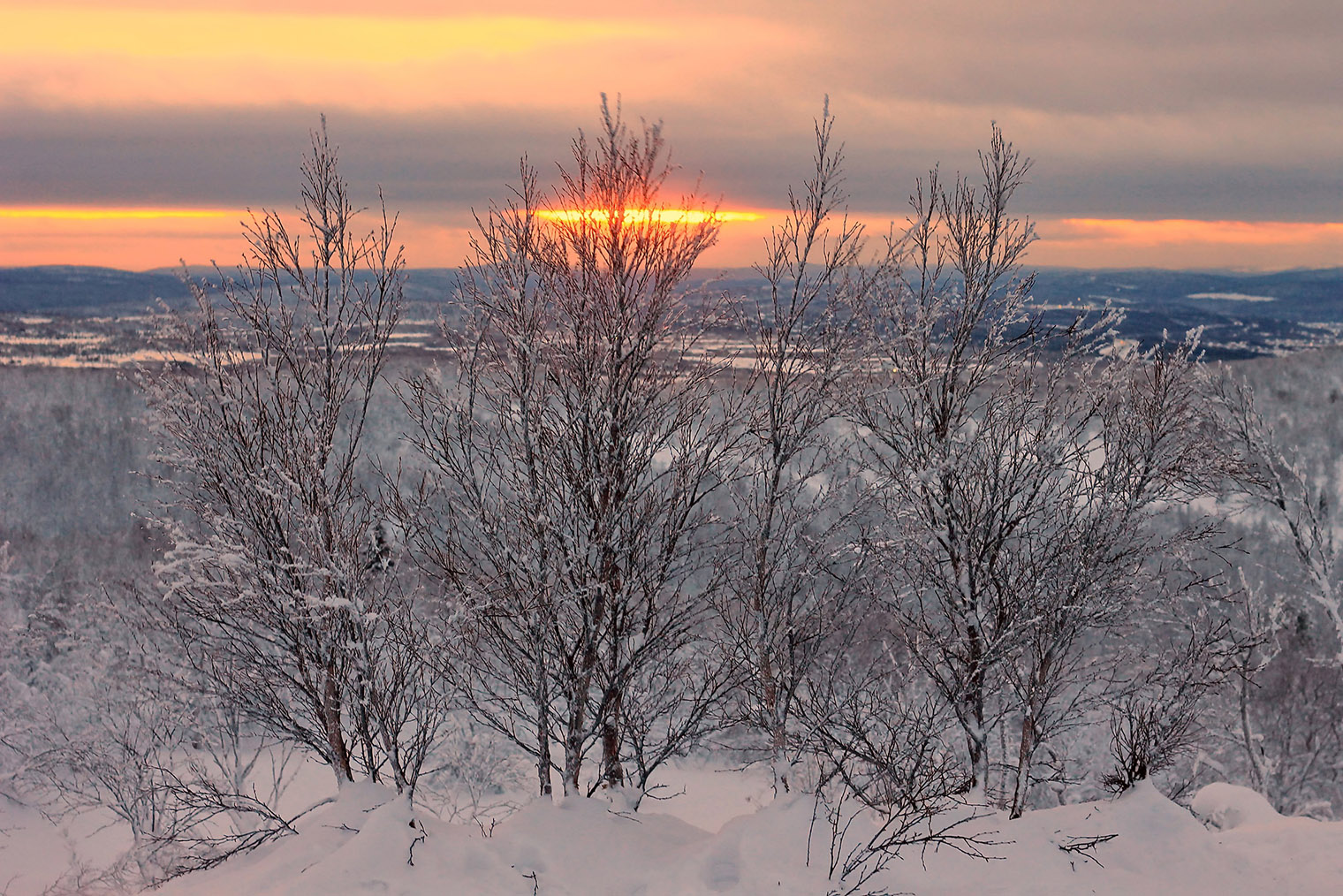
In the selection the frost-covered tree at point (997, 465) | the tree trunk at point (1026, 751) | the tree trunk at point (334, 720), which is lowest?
the tree trunk at point (1026, 751)

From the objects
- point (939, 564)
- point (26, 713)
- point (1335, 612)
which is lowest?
point (26, 713)

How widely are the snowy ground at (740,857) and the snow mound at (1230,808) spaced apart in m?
0.42

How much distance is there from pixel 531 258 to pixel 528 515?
3061 mm

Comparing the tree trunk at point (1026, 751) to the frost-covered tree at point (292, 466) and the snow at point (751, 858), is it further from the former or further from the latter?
the frost-covered tree at point (292, 466)

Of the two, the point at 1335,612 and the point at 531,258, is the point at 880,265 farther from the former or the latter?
the point at 1335,612

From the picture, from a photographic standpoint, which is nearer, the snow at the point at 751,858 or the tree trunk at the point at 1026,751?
the snow at the point at 751,858

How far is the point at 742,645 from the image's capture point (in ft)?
36.4

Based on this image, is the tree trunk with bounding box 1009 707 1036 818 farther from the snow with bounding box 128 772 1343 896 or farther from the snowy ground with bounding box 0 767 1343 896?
the snow with bounding box 128 772 1343 896

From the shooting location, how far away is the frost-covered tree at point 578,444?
33.7 feet

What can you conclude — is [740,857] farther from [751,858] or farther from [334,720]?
[334,720]

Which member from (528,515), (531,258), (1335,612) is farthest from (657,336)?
(1335,612)

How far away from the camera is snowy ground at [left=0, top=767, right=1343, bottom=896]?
24.2ft

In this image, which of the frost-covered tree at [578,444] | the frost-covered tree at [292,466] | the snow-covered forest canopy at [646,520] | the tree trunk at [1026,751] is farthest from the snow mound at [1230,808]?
the frost-covered tree at [292,466]

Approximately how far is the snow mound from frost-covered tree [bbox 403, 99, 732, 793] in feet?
18.6
